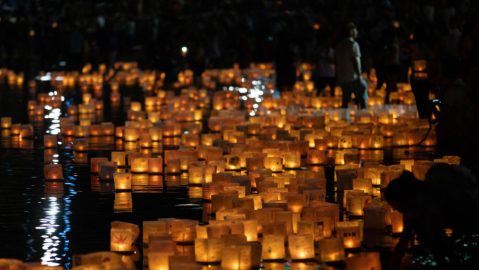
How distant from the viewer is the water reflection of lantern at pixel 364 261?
10562 millimetres

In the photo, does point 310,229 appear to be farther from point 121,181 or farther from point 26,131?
point 26,131

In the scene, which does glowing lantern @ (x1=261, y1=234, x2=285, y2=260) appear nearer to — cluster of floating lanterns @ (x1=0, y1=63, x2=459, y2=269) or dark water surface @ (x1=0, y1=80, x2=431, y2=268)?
cluster of floating lanterns @ (x1=0, y1=63, x2=459, y2=269)

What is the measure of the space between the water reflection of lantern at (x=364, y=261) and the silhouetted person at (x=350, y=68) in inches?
515

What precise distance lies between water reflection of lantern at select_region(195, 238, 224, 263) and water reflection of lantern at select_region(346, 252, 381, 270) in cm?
132

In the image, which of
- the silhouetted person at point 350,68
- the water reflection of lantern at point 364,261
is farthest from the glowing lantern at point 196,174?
the silhouetted person at point 350,68

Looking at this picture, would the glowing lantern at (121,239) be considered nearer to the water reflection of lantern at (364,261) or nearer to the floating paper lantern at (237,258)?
the floating paper lantern at (237,258)

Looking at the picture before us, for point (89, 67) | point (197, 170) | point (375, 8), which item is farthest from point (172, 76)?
point (197, 170)

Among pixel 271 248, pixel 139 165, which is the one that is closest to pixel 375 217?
pixel 271 248

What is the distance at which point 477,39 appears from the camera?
44.3 feet

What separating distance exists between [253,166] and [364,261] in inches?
231

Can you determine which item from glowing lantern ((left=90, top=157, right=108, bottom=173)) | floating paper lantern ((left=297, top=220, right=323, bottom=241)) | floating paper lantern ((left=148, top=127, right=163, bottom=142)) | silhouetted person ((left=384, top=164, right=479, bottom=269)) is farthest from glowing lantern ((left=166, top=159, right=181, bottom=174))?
silhouetted person ((left=384, top=164, right=479, bottom=269))

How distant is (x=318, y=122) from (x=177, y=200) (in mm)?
6958

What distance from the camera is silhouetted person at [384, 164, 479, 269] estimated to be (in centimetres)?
986

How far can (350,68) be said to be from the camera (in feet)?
77.8
